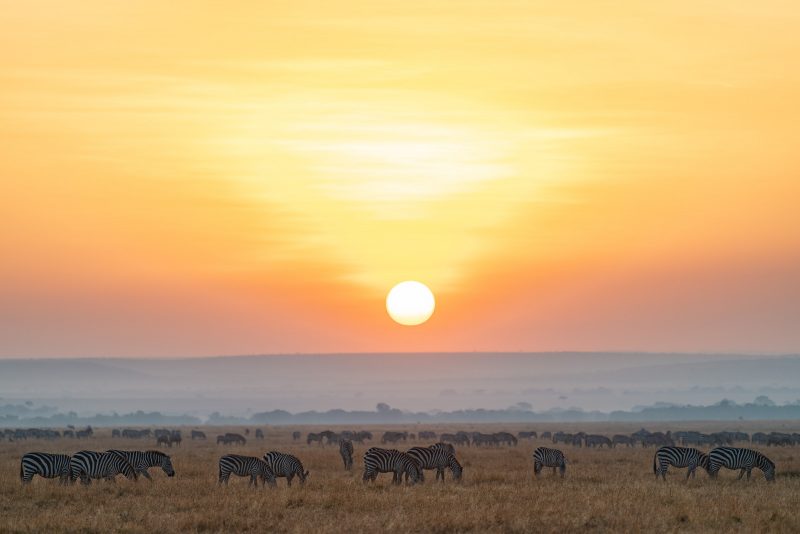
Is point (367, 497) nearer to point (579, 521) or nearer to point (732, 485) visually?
point (579, 521)

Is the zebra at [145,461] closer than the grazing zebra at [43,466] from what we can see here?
No

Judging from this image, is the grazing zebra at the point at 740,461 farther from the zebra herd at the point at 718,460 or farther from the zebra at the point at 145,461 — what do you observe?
the zebra at the point at 145,461

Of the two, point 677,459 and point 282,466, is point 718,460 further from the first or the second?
point 282,466

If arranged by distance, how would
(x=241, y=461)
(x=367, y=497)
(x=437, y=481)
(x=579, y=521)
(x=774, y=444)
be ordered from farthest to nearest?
(x=774, y=444) < (x=437, y=481) < (x=241, y=461) < (x=367, y=497) < (x=579, y=521)

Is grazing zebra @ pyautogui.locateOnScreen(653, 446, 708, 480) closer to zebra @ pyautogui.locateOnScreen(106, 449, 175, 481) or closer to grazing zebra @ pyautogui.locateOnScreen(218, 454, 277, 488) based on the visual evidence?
grazing zebra @ pyautogui.locateOnScreen(218, 454, 277, 488)

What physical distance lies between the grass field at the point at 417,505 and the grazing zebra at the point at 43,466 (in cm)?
38

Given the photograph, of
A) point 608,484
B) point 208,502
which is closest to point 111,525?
point 208,502

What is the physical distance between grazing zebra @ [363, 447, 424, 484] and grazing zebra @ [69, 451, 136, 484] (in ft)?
24.0

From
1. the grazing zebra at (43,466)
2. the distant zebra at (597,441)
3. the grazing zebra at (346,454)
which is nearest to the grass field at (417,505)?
the grazing zebra at (43,466)

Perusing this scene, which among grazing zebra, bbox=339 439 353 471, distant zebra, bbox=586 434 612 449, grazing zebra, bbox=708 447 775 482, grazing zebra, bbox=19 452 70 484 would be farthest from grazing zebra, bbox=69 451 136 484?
distant zebra, bbox=586 434 612 449

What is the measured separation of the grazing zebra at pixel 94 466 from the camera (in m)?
32.7

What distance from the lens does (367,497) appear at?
95.7ft

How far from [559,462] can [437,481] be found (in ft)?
15.4

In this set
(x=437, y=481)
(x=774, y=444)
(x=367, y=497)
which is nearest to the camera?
(x=367, y=497)
